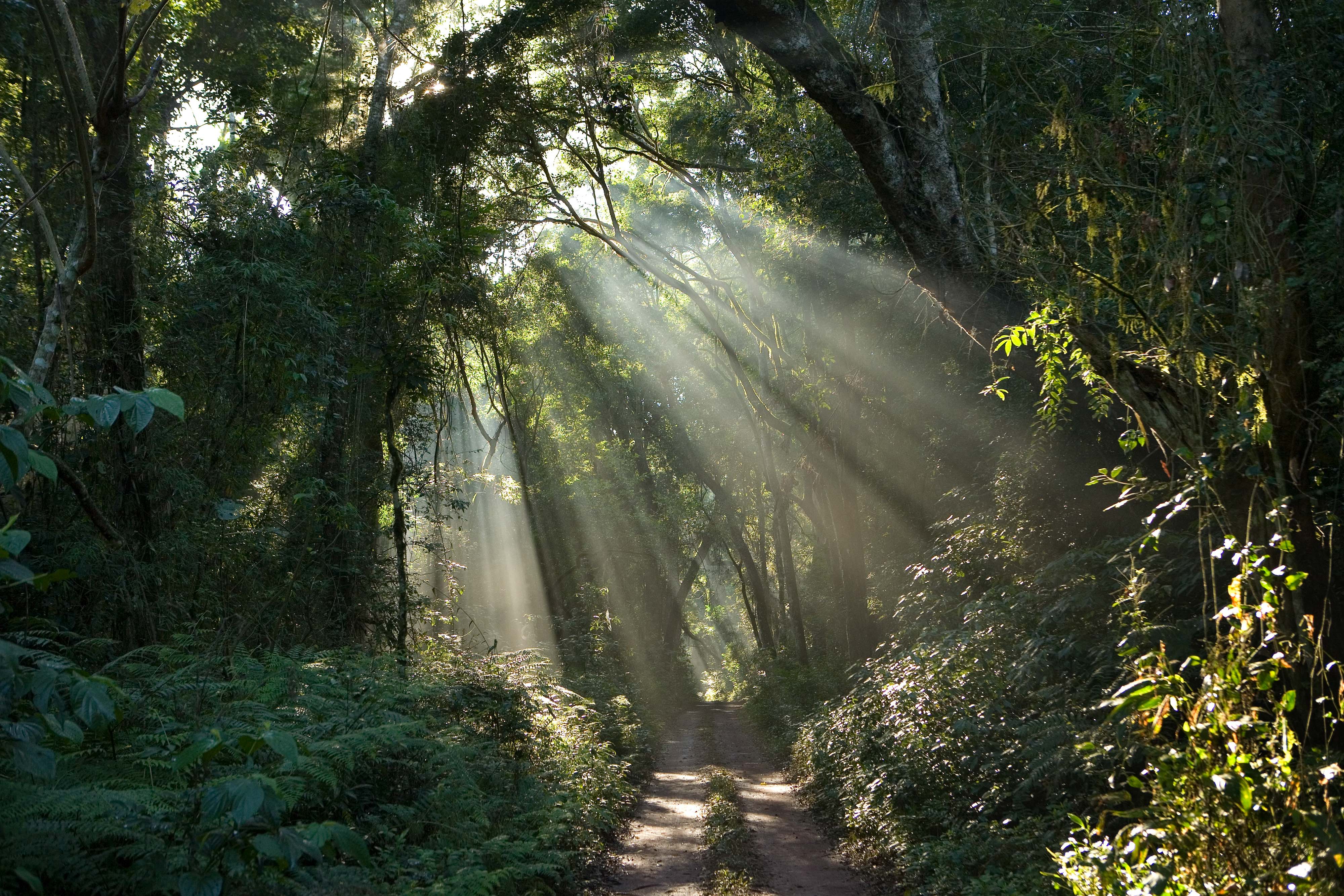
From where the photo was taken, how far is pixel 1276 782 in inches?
135

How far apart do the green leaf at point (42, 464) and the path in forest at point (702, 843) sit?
211 inches

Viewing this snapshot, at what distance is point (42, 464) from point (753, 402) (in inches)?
692

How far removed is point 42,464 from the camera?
2.59 meters

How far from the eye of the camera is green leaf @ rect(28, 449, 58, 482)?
2.51 m

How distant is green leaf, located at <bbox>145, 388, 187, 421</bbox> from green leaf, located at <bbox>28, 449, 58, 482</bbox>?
33 centimetres

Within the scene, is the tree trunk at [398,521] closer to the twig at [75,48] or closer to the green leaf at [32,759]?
the twig at [75,48]

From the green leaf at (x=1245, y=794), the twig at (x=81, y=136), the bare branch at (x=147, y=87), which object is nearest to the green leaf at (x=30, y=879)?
the twig at (x=81, y=136)

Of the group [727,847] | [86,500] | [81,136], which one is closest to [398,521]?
[727,847]

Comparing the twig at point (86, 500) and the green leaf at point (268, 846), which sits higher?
the twig at point (86, 500)

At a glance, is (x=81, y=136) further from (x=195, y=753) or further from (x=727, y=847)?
(x=727, y=847)

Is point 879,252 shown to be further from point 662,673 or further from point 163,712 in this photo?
point 662,673

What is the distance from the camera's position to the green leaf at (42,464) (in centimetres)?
251

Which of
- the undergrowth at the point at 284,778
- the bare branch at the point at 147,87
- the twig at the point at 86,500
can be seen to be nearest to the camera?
the undergrowth at the point at 284,778

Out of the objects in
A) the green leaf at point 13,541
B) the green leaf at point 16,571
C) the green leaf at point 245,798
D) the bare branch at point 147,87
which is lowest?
the green leaf at point 245,798
